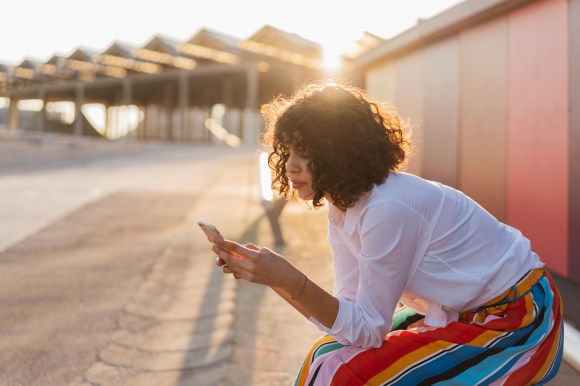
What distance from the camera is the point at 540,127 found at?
472cm

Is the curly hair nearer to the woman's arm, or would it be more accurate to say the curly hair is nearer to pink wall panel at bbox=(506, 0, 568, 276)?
the woman's arm

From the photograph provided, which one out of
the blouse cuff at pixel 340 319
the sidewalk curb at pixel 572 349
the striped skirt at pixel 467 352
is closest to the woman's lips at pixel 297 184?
A: the blouse cuff at pixel 340 319

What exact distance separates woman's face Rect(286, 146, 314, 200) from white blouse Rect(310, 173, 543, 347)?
0.15 meters

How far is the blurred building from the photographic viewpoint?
14.4 ft

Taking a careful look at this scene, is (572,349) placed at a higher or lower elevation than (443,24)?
lower

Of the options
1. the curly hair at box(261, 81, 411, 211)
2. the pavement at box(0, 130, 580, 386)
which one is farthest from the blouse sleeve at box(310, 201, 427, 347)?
the pavement at box(0, 130, 580, 386)

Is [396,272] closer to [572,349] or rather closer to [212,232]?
[212,232]

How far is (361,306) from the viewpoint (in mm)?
1531

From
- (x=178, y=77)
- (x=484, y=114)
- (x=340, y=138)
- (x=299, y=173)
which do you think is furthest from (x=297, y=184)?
(x=178, y=77)

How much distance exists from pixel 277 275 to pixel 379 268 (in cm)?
29

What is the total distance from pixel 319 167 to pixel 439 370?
667mm

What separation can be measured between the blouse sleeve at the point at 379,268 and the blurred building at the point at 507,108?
11.2 ft

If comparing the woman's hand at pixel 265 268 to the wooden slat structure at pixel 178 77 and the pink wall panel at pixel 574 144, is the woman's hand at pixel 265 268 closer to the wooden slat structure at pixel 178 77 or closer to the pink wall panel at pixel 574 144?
the pink wall panel at pixel 574 144

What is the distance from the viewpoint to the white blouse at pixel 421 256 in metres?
1.48
